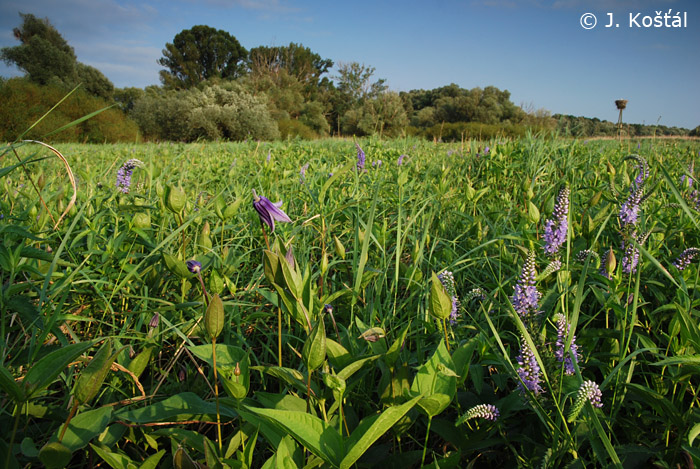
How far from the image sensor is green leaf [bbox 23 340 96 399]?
2.21 ft

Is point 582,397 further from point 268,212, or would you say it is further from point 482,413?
point 268,212

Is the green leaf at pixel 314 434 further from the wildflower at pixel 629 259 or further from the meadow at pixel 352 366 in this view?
the wildflower at pixel 629 259

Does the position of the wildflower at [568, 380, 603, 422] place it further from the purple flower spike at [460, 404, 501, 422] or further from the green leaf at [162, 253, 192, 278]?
the green leaf at [162, 253, 192, 278]

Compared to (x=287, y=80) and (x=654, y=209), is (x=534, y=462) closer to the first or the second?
(x=654, y=209)

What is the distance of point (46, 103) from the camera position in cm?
1750

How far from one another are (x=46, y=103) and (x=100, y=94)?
22.9 metres

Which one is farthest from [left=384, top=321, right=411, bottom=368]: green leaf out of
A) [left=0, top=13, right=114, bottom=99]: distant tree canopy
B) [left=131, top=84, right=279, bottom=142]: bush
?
[left=0, top=13, right=114, bottom=99]: distant tree canopy

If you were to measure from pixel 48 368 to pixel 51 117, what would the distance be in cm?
1987

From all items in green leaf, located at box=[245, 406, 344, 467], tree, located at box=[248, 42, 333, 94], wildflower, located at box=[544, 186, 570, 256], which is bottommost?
green leaf, located at box=[245, 406, 344, 467]

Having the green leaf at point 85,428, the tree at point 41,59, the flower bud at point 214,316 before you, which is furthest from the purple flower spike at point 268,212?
the tree at point 41,59

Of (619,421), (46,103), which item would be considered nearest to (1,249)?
(619,421)

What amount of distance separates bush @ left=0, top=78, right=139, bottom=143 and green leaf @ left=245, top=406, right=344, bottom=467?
620 inches

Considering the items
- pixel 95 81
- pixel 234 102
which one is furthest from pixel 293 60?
pixel 234 102

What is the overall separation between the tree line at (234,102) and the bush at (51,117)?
51mm
